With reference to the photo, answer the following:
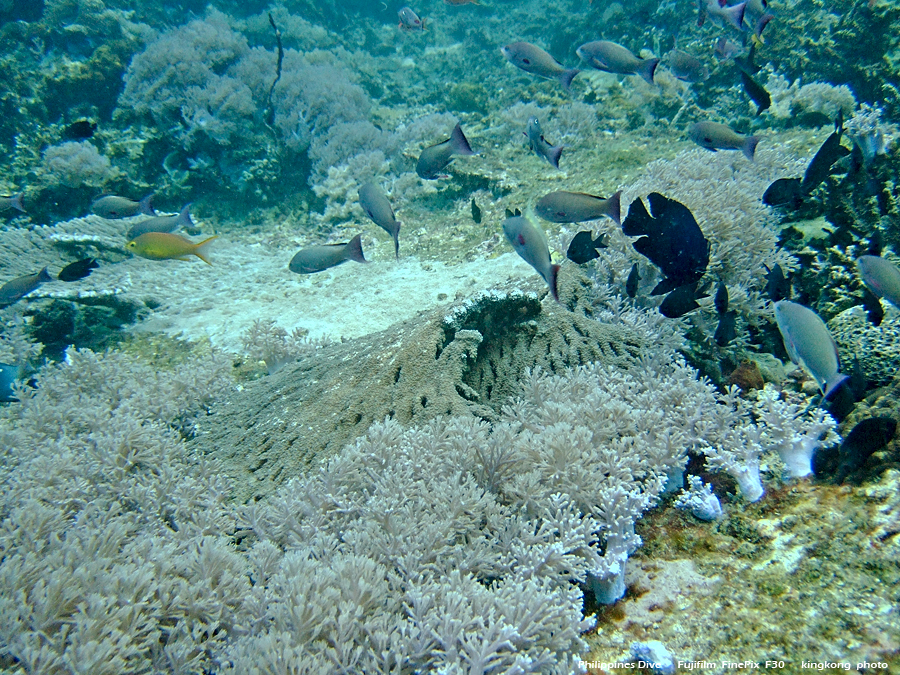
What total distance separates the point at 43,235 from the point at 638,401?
906 centimetres

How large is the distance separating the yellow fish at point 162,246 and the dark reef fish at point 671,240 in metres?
4.10

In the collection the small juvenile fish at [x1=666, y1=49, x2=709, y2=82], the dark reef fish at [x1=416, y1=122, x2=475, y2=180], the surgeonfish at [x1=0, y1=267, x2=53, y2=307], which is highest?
the small juvenile fish at [x1=666, y1=49, x2=709, y2=82]

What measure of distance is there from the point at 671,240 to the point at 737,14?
19.7 feet

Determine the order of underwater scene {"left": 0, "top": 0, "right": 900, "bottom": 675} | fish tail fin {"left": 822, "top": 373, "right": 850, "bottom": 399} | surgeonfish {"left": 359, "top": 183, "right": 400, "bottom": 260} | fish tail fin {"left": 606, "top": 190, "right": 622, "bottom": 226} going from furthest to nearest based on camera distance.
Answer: surgeonfish {"left": 359, "top": 183, "right": 400, "bottom": 260} < fish tail fin {"left": 606, "top": 190, "right": 622, "bottom": 226} < fish tail fin {"left": 822, "top": 373, "right": 850, "bottom": 399} < underwater scene {"left": 0, "top": 0, "right": 900, "bottom": 675}

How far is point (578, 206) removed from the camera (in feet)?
10.6

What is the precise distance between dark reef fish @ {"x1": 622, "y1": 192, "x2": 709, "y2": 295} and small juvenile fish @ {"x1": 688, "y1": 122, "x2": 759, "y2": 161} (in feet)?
7.55

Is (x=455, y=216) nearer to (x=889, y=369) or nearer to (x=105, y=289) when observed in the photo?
(x=105, y=289)

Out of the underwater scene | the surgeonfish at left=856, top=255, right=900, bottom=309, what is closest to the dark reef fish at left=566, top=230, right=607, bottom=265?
the underwater scene

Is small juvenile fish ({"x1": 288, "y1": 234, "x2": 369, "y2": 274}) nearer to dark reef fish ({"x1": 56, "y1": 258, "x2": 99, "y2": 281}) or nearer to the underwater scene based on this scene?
the underwater scene

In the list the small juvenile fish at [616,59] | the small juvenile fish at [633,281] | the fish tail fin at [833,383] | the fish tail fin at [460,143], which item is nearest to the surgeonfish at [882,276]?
the fish tail fin at [833,383]

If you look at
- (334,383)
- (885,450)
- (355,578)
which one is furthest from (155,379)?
(885,450)

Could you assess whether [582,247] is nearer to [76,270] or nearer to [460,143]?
[460,143]

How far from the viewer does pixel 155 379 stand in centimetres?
397

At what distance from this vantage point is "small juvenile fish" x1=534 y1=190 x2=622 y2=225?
10.4 feet
